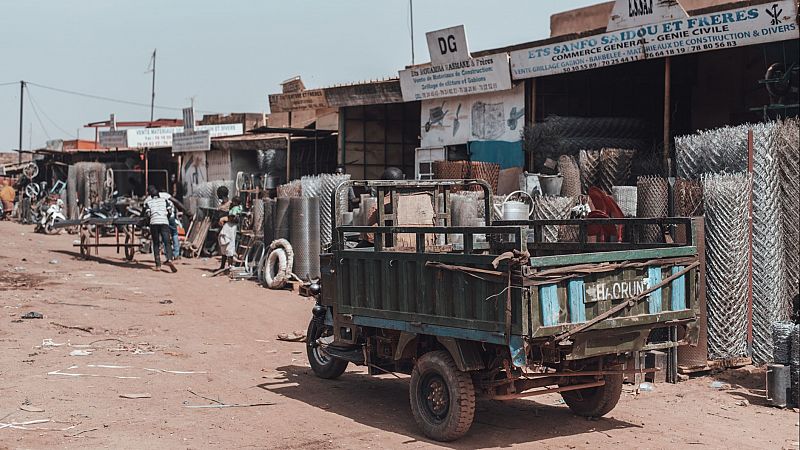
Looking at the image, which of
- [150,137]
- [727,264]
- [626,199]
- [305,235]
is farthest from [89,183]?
[727,264]

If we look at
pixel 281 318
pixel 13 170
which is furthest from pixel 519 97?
pixel 13 170

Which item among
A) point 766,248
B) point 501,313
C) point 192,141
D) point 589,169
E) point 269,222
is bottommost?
point 501,313

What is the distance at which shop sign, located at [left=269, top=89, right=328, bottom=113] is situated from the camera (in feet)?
95.3

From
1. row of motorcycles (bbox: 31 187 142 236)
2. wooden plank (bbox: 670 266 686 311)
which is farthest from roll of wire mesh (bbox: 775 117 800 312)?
row of motorcycles (bbox: 31 187 142 236)

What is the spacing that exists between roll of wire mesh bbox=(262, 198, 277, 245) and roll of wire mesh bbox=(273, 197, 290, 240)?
40 cm

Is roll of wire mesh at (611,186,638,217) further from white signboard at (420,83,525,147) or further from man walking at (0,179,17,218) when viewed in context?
man walking at (0,179,17,218)

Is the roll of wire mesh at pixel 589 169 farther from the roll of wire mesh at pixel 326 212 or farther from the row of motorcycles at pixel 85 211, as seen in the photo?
the row of motorcycles at pixel 85 211

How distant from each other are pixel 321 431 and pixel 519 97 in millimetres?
11465

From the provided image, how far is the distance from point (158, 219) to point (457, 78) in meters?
6.90

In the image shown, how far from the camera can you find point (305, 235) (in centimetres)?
1678

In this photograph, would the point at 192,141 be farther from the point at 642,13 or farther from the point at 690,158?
the point at 690,158

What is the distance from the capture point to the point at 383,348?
799 centimetres

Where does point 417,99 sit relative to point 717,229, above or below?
above

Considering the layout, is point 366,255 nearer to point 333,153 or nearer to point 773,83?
point 773,83
